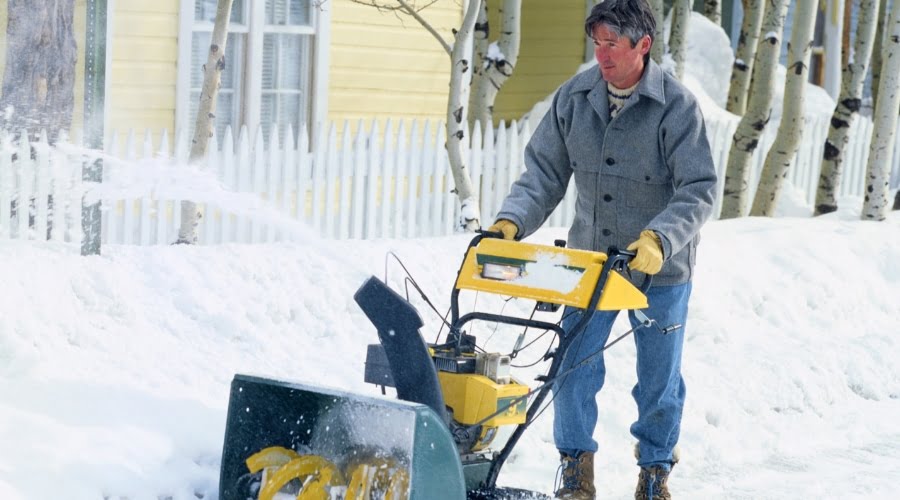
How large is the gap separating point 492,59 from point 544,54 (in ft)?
15.3

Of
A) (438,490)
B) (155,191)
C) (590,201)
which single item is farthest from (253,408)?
(155,191)

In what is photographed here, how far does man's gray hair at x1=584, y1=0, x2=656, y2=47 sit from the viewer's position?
182 inches

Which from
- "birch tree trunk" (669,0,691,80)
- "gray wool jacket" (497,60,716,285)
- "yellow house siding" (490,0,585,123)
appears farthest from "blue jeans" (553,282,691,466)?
"yellow house siding" (490,0,585,123)

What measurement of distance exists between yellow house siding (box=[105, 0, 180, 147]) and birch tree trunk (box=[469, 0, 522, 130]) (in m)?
2.60

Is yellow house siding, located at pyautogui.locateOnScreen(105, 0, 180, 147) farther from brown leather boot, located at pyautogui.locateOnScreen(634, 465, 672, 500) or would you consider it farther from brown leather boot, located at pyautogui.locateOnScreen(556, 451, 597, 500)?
brown leather boot, located at pyautogui.locateOnScreen(634, 465, 672, 500)

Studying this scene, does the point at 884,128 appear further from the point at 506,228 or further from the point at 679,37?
the point at 506,228

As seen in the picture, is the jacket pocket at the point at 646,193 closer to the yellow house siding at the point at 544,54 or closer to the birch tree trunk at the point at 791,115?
the birch tree trunk at the point at 791,115

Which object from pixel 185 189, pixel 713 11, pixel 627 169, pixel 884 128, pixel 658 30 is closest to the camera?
pixel 627 169

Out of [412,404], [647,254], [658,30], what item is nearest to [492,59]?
[658,30]

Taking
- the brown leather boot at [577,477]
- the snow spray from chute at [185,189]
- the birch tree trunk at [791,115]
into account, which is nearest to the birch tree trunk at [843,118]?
the birch tree trunk at [791,115]

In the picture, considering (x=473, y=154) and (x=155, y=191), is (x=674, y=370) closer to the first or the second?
(x=155, y=191)

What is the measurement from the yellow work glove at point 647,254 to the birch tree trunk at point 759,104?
811 centimetres

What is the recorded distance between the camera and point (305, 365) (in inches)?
256

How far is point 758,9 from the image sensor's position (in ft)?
49.8
